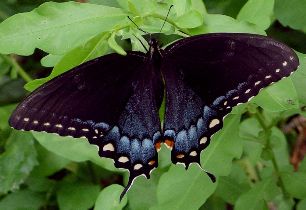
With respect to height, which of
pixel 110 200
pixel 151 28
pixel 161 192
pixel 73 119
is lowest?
pixel 110 200

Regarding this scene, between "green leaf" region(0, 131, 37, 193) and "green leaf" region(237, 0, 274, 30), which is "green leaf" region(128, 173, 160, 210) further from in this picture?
"green leaf" region(237, 0, 274, 30)

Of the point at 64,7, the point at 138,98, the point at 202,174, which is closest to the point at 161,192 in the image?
the point at 202,174

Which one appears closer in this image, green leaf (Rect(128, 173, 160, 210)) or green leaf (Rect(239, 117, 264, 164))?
green leaf (Rect(128, 173, 160, 210))

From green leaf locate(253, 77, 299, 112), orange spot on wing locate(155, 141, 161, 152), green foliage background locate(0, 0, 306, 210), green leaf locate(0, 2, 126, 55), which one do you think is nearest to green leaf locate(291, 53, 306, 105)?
green foliage background locate(0, 0, 306, 210)

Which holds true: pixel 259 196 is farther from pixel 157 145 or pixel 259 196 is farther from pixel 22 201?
pixel 22 201

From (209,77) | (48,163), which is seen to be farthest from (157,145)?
(48,163)

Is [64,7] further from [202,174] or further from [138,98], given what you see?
[202,174]
